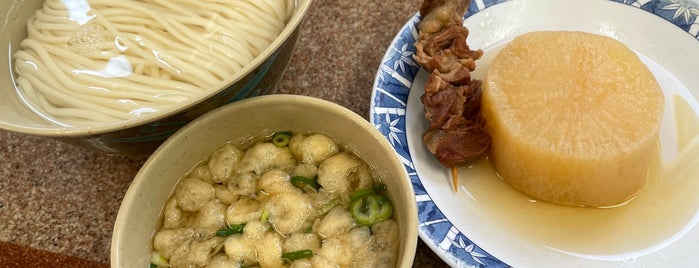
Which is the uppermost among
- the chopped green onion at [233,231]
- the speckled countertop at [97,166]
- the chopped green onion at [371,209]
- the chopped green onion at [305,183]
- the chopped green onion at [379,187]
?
the chopped green onion at [379,187]

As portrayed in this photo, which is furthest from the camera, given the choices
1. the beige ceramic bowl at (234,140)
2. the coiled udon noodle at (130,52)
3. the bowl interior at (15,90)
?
the coiled udon noodle at (130,52)

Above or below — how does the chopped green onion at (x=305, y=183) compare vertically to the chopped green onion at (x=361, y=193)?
below


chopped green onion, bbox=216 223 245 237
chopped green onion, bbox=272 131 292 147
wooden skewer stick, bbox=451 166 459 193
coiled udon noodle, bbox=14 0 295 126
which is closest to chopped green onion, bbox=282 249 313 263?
chopped green onion, bbox=216 223 245 237

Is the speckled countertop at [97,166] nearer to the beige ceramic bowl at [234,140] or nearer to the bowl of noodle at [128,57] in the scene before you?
the bowl of noodle at [128,57]

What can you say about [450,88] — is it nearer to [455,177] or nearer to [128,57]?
[455,177]

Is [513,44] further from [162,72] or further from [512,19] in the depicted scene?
[162,72]

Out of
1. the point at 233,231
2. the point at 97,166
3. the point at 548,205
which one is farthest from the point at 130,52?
the point at 548,205

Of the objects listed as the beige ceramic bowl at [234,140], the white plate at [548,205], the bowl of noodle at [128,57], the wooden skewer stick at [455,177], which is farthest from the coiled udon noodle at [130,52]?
the wooden skewer stick at [455,177]
